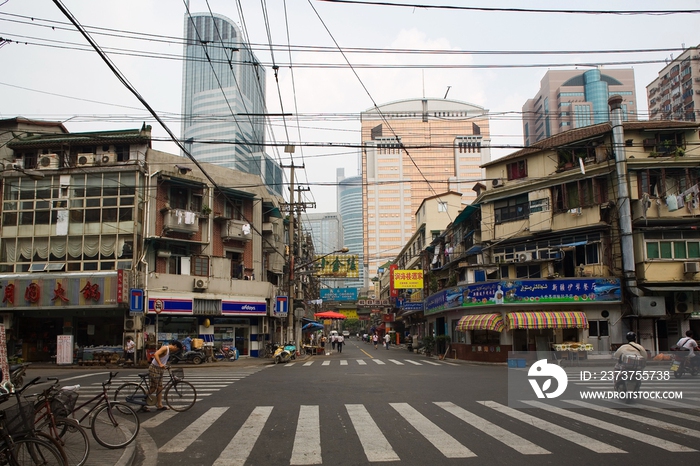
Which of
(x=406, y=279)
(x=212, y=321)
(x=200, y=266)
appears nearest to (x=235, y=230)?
(x=200, y=266)

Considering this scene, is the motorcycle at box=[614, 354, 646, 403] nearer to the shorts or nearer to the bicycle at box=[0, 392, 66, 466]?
the shorts

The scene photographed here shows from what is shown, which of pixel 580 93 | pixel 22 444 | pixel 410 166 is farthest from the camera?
pixel 580 93

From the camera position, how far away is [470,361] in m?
33.4

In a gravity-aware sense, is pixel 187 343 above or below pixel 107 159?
below

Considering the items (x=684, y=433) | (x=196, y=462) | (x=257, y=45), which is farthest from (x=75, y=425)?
(x=257, y=45)

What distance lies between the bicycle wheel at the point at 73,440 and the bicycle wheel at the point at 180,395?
16.3 ft

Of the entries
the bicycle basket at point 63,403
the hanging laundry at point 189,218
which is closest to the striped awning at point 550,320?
the hanging laundry at point 189,218

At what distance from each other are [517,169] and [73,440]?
3206cm

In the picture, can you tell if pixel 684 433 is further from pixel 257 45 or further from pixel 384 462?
pixel 257 45

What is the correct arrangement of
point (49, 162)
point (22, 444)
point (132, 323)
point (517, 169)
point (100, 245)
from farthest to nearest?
1. point (517, 169)
2. point (49, 162)
3. point (100, 245)
4. point (132, 323)
5. point (22, 444)

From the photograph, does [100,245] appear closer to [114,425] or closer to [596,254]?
[114,425]

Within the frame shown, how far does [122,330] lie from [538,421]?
90.2 ft

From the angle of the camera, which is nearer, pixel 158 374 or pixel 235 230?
pixel 158 374

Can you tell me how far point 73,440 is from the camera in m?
7.82
